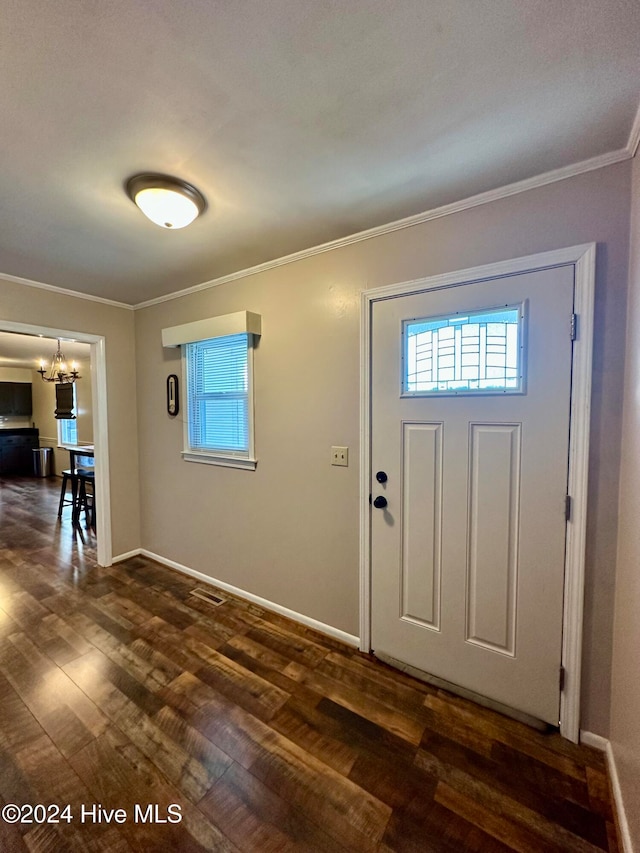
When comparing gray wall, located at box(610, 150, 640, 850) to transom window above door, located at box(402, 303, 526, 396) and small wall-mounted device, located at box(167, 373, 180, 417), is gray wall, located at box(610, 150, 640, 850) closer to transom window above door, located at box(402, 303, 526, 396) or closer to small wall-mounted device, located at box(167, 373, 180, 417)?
transom window above door, located at box(402, 303, 526, 396)

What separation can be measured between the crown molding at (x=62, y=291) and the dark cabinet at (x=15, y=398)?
271 inches

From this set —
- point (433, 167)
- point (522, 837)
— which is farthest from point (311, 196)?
point (522, 837)

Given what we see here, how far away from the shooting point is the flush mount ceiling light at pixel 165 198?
4.87 feet

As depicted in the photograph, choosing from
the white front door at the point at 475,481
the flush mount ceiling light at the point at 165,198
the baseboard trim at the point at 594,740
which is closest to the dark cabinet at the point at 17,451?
the flush mount ceiling light at the point at 165,198

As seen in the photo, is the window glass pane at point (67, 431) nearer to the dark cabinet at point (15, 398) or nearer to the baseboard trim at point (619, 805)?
the dark cabinet at point (15, 398)

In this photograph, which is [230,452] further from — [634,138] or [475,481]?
[634,138]

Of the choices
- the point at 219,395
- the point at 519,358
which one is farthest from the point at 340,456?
the point at 219,395

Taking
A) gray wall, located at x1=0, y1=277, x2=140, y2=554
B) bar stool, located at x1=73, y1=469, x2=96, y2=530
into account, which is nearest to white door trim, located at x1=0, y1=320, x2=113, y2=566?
gray wall, located at x1=0, y1=277, x2=140, y2=554

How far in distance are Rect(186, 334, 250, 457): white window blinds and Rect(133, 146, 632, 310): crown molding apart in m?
0.51

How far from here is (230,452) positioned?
2.66m

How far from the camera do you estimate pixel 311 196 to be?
5.30 ft

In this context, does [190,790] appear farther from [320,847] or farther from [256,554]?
[256,554]

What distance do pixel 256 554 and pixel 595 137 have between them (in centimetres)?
284

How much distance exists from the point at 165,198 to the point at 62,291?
1.98 meters
